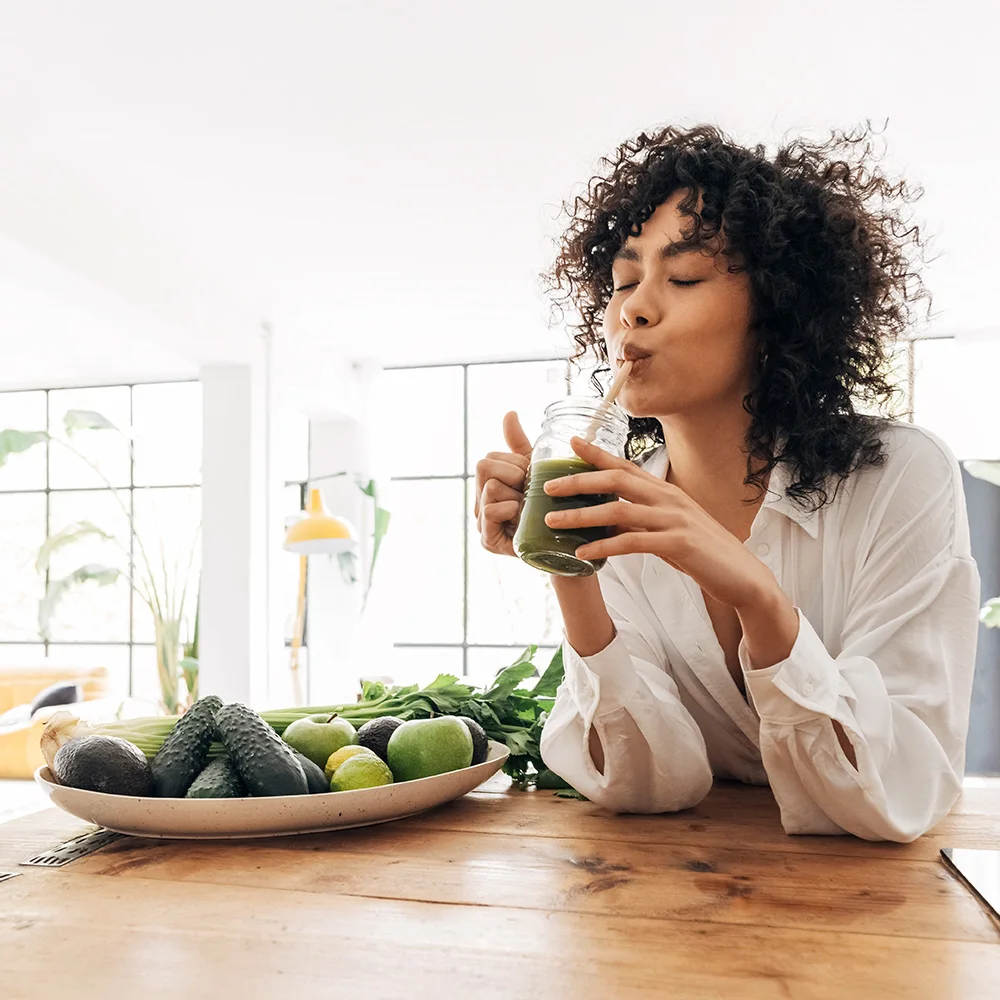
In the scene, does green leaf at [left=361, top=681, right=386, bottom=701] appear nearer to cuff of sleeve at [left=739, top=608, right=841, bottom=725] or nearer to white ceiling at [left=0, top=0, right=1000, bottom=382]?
cuff of sleeve at [left=739, top=608, right=841, bottom=725]

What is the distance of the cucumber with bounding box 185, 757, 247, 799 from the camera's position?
3.29 feet

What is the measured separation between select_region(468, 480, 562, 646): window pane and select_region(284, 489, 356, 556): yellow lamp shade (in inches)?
94.8

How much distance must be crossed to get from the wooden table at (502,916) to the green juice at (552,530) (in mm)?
281

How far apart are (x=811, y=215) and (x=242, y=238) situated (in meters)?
4.62

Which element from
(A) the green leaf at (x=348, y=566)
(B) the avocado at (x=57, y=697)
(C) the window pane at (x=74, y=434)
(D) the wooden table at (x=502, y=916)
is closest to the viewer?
(D) the wooden table at (x=502, y=916)

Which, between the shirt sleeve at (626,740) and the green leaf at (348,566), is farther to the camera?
the green leaf at (348,566)

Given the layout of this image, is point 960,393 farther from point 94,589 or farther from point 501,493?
point 94,589

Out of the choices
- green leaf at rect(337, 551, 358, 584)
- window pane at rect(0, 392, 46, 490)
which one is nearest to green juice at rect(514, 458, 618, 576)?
green leaf at rect(337, 551, 358, 584)

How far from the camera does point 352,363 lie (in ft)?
26.7

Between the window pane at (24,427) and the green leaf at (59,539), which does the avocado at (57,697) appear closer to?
the green leaf at (59,539)

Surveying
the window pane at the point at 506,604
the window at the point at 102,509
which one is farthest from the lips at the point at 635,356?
the window at the point at 102,509

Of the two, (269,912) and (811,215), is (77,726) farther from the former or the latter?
(811,215)

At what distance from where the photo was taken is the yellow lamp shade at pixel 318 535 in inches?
223

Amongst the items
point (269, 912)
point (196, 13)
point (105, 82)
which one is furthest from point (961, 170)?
point (269, 912)
